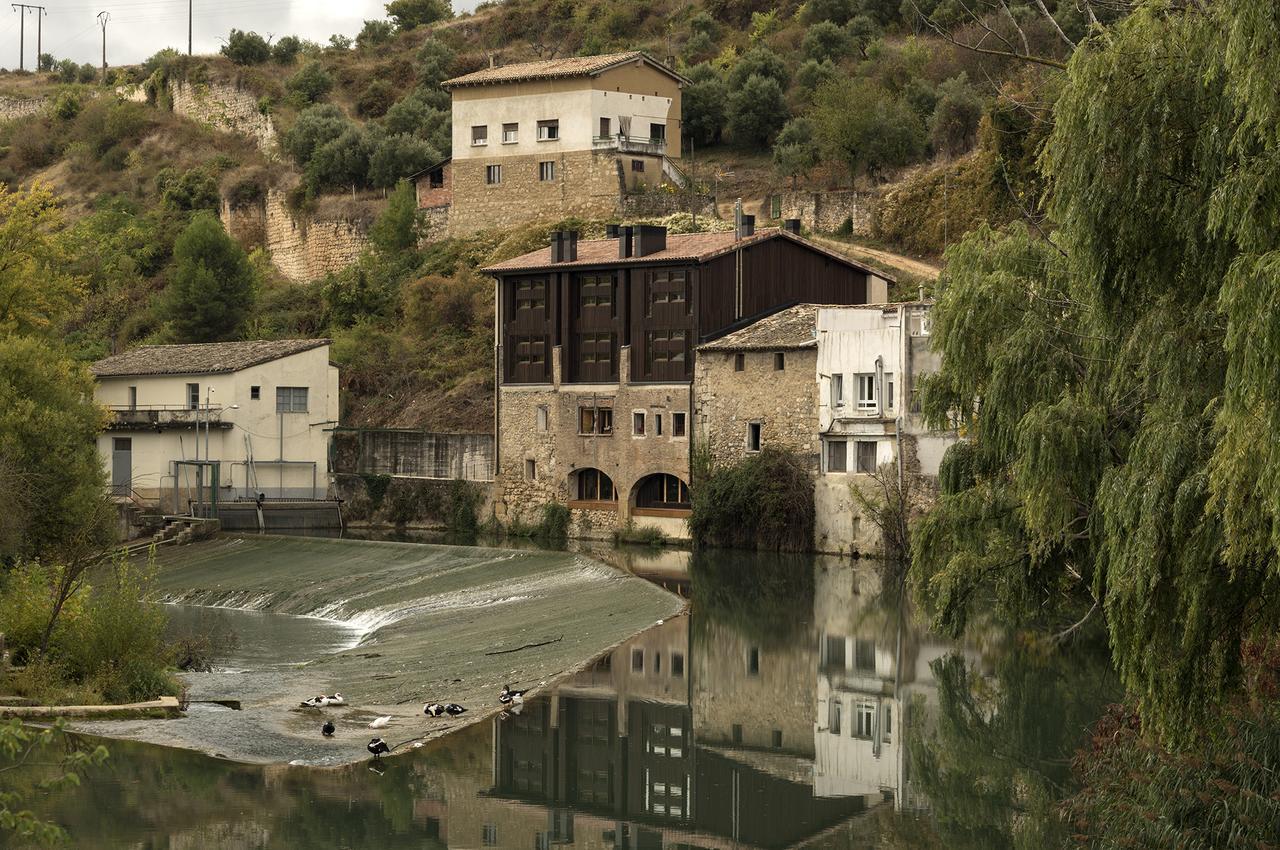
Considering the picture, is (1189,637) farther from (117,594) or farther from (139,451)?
(139,451)

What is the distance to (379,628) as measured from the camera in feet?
108

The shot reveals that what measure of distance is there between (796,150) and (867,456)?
24.0 m

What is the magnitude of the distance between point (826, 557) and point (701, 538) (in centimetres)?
347

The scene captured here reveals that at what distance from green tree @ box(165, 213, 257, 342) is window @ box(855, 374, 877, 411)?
29093 millimetres

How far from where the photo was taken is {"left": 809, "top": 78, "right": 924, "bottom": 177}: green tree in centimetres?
5825

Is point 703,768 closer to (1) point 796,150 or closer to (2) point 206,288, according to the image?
(1) point 796,150

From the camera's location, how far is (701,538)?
42688mm

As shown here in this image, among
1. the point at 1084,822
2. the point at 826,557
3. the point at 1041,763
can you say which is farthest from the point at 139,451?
the point at 1084,822

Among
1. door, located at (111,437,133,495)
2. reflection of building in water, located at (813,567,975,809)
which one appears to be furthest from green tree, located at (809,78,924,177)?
A: reflection of building in water, located at (813,567,975,809)

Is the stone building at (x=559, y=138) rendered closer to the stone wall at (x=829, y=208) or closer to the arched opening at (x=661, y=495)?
the stone wall at (x=829, y=208)

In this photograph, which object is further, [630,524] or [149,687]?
[630,524]

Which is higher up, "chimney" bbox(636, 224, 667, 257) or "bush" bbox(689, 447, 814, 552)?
"chimney" bbox(636, 224, 667, 257)

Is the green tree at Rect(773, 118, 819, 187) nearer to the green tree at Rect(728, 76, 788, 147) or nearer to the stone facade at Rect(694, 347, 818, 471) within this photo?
the green tree at Rect(728, 76, 788, 147)

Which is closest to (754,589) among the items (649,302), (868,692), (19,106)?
(868,692)
